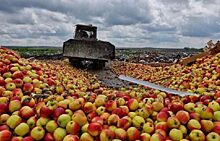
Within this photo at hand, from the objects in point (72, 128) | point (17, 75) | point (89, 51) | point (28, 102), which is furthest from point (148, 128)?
point (89, 51)

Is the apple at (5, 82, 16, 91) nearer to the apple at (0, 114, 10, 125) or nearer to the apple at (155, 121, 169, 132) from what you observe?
the apple at (0, 114, 10, 125)

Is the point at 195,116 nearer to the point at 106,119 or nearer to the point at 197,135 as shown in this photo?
the point at 197,135

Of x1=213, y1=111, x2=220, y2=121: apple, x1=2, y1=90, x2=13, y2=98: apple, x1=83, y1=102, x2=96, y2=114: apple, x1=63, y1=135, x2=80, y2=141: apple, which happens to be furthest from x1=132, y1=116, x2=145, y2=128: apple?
x1=2, y1=90, x2=13, y2=98: apple

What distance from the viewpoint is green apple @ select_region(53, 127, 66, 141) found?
88.4 inches

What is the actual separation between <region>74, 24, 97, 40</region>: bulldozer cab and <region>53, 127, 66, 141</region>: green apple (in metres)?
12.0

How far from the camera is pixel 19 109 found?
259 cm

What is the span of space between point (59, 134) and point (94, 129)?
0.24m

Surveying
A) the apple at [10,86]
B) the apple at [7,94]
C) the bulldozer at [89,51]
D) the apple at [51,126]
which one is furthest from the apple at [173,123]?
the bulldozer at [89,51]

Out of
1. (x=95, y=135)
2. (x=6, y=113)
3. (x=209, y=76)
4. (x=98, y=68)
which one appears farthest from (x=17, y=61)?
(x=98, y=68)

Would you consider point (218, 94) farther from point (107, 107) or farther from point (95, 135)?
point (95, 135)

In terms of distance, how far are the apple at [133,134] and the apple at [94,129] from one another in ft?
0.64

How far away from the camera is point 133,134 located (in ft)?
7.32

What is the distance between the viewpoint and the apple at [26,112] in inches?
97.3

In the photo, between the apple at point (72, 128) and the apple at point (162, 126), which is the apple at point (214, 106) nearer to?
the apple at point (162, 126)
